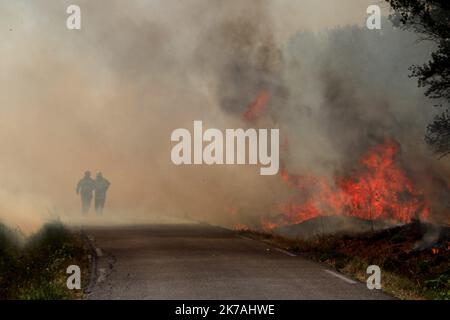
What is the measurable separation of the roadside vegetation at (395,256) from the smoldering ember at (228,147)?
21.4 meters

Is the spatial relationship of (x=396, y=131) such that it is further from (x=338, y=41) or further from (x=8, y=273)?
(x=8, y=273)

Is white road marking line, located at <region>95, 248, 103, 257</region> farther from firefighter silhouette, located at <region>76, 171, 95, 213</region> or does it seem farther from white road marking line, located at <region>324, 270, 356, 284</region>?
firefighter silhouette, located at <region>76, 171, 95, 213</region>

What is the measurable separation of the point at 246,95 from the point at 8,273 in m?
33.2

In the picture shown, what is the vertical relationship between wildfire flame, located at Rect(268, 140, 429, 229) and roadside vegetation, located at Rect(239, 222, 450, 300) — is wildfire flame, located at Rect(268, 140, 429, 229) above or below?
above

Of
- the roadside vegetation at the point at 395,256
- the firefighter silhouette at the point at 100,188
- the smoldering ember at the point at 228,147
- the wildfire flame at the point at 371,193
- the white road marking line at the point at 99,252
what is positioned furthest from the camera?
the smoldering ember at the point at 228,147

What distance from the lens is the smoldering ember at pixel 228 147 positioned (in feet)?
145

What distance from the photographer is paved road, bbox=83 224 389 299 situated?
9609 mm

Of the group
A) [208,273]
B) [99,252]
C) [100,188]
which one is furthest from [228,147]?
[208,273]

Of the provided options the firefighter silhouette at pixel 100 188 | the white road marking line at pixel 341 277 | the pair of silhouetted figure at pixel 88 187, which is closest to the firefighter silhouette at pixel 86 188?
the pair of silhouetted figure at pixel 88 187

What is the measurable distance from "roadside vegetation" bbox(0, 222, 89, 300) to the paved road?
492mm

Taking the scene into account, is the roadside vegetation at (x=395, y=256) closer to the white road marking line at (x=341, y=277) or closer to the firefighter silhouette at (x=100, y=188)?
the white road marking line at (x=341, y=277)

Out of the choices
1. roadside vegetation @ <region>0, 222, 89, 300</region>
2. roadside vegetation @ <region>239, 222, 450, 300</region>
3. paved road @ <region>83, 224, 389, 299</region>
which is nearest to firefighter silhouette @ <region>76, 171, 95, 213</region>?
roadside vegetation @ <region>0, 222, 89, 300</region>
